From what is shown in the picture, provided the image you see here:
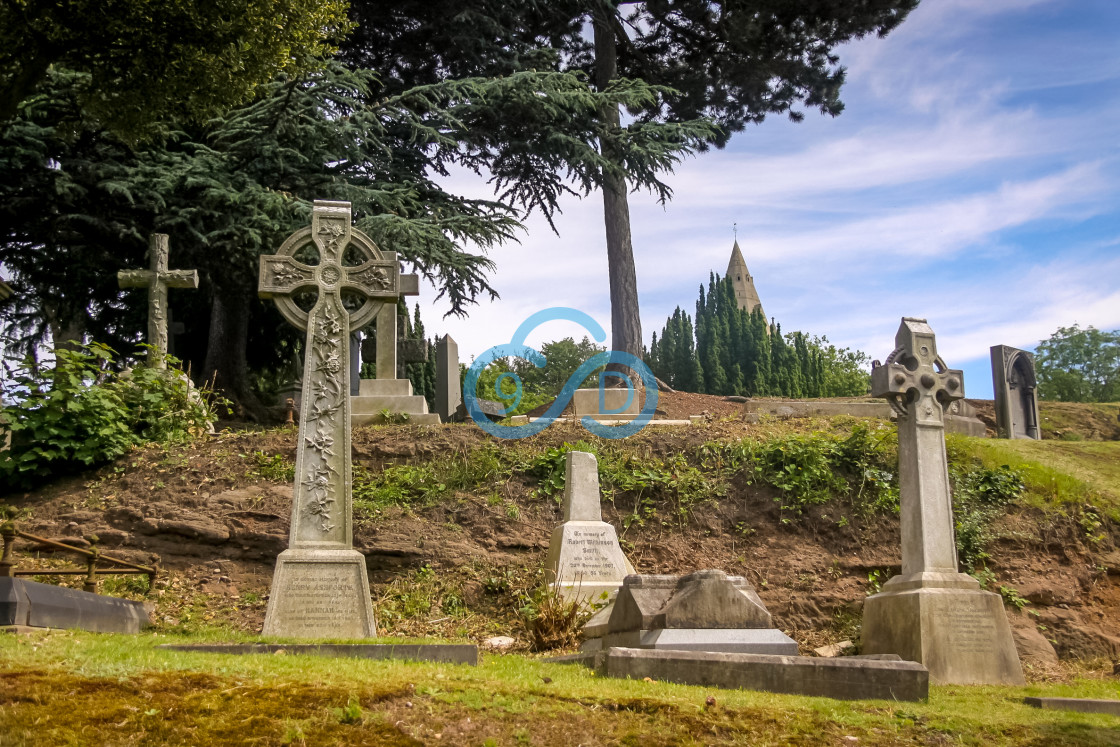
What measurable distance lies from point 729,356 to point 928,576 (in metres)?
28.8

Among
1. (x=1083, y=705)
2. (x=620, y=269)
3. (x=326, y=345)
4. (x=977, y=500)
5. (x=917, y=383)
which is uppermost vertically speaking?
(x=620, y=269)

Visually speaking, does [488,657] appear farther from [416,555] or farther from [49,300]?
[49,300]

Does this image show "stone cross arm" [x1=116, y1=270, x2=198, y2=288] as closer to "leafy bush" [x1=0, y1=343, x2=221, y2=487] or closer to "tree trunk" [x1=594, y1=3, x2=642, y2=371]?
"leafy bush" [x1=0, y1=343, x2=221, y2=487]

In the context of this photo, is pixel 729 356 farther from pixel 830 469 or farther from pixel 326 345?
pixel 326 345

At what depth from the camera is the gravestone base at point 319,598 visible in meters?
7.80

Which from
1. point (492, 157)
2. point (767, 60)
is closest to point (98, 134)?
point (492, 157)

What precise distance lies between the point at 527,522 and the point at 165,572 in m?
3.91

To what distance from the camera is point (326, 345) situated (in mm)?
8711

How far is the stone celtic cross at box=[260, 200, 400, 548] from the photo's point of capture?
8266 millimetres

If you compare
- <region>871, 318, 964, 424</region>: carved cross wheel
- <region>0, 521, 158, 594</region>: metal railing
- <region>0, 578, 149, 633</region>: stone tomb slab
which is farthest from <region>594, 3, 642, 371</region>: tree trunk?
<region>0, 578, 149, 633</region>: stone tomb slab

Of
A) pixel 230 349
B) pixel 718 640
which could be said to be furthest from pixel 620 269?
pixel 718 640

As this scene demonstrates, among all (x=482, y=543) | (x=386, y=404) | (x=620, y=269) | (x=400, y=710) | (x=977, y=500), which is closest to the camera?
(x=400, y=710)

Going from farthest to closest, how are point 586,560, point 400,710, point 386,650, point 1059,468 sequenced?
1. point 1059,468
2. point 586,560
3. point 386,650
4. point 400,710

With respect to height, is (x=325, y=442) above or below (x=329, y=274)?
below
